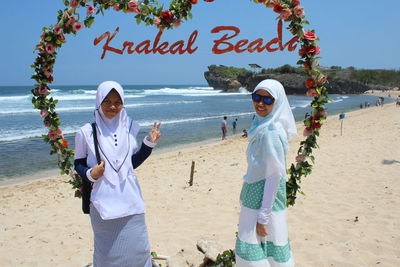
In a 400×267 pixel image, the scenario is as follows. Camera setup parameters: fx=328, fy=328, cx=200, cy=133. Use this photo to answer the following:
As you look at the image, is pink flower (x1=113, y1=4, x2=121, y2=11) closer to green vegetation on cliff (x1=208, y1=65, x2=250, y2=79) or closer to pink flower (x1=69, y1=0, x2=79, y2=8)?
pink flower (x1=69, y1=0, x2=79, y2=8)

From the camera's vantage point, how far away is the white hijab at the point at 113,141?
8.96ft

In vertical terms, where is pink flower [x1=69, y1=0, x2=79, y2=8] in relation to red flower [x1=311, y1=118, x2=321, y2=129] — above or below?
above

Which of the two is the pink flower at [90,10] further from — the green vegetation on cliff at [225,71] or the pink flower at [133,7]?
the green vegetation on cliff at [225,71]

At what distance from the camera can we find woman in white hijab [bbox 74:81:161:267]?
2.74 meters

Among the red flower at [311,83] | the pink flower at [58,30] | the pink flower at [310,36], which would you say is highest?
the pink flower at [58,30]

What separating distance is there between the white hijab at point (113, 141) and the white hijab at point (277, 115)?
1083 mm

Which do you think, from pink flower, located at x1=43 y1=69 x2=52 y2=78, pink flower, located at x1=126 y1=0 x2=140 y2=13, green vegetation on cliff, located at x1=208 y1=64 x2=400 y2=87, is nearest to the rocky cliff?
green vegetation on cliff, located at x1=208 y1=64 x2=400 y2=87

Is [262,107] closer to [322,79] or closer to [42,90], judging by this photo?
[322,79]

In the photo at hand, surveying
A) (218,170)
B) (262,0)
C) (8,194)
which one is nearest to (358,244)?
(262,0)

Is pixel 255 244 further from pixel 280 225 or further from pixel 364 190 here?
pixel 364 190

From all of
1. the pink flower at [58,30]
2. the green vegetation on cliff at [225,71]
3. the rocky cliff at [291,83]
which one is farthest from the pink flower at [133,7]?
the green vegetation on cliff at [225,71]

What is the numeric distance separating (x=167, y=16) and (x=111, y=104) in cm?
143

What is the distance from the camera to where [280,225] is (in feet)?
9.22

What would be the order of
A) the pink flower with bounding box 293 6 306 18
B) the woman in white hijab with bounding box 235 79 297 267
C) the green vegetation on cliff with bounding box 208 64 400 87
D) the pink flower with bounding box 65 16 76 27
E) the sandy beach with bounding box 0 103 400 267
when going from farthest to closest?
the green vegetation on cliff with bounding box 208 64 400 87, the sandy beach with bounding box 0 103 400 267, the pink flower with bounding box 65 16 76 27, the pink flower with bounding box 293 6 306 18, the woman in white hijab with bounding box 235 79 297 267
